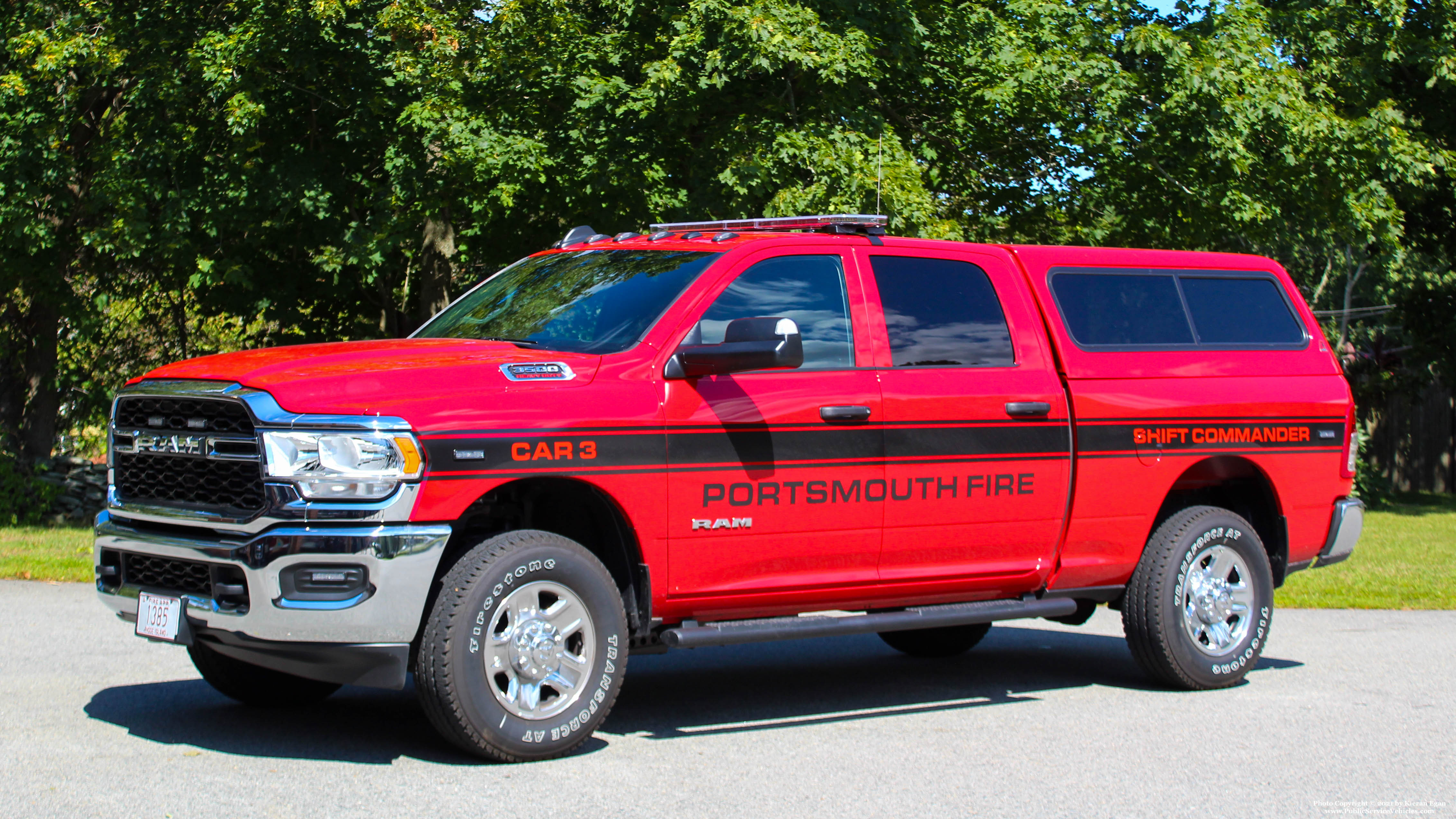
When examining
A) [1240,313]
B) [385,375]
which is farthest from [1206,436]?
[385,375]

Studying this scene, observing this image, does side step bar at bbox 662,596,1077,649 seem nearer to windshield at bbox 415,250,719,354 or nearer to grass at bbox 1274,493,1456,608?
windshield at bbox 415,250,719,354

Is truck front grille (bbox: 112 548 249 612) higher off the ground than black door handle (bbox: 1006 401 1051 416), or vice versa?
black door handle (bbox: 1006 401 1051 416)

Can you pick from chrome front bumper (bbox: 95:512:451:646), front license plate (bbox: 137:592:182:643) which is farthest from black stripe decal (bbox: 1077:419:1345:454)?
front license plate (bbox: 137:592:182:643)

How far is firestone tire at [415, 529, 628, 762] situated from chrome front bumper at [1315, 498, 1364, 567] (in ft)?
14.8

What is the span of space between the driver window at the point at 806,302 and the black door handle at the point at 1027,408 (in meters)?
0.90

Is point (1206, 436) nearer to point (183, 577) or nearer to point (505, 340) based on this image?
point (505, 340)

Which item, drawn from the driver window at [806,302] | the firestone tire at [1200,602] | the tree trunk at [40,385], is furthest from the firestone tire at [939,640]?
the tree trunk at [40,385]

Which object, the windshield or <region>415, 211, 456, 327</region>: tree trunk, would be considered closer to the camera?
the windshield

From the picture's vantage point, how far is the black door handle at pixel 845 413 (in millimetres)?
6480

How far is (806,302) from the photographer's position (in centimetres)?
669

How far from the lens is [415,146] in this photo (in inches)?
636

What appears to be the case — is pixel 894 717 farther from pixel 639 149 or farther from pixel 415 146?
pixel 415 146

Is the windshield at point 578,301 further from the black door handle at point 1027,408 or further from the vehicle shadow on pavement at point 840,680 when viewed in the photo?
the vehicle shadow on pavement at point 840,680

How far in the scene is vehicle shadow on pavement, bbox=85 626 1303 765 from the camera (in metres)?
6.20
